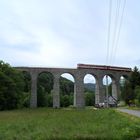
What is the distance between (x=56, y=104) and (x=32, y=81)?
7294 millimetres

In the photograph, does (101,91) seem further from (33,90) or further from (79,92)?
(33,90)

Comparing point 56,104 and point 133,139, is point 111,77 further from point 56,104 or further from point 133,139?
point 133,139

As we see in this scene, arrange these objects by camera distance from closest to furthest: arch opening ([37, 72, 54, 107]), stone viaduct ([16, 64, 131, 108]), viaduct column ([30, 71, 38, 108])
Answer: viaduct column ([30, 71, 38, 108])
stone viaduct ([16, 64, 131, 108])
arch opening ([37, 72, 54, 107])

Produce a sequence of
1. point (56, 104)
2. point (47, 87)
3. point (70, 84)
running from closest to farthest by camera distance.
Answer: point (56, 104) < point (47, 87) < point (70, 84)

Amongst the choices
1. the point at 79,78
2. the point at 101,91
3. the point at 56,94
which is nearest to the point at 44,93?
the point at 79,78

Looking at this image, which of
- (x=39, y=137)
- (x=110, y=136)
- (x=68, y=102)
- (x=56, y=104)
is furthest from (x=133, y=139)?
(x=68, y=102)

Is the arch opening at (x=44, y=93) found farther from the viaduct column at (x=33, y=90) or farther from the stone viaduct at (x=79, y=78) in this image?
the stone viaduct at (x=79, y=78)

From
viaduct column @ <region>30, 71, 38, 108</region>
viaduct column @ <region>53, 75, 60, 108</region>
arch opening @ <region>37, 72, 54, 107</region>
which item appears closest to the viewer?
viaduct column @ <region>53, 75, 60, 108</region>

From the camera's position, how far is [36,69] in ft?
282

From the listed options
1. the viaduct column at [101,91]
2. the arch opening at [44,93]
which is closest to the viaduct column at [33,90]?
the arch opening at [44,93]

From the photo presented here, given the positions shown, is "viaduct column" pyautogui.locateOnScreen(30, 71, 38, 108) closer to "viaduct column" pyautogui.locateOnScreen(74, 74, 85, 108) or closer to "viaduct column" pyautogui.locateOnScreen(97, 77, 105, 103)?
A: "viaduct column" pyautogui.locateOnScreen(74, 74, 85, 108)

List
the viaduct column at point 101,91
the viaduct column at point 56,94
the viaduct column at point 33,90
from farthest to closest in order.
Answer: the viaduct column at point 101,91
the viaduct column at point 33,90
the viaduct column at point 56,94

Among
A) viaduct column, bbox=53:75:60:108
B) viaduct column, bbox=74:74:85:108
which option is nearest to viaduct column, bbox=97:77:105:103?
viaduct column, bbox=74:74:85:108

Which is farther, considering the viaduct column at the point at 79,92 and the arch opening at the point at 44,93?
the arch opening at the point at 44,93
